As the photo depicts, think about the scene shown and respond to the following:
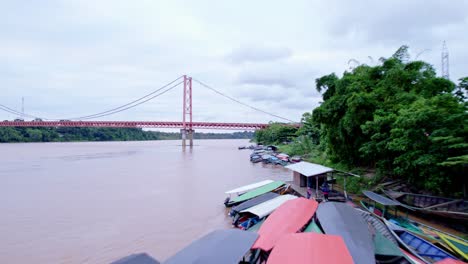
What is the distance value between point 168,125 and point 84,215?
4222 cm

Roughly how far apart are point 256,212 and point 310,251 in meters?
3.98

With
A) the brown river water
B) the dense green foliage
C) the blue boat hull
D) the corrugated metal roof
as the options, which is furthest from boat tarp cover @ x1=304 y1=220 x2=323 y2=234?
the dense green foliage

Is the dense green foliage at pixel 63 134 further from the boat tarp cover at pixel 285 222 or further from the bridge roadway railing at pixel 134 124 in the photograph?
the boat tarp cover at pixel 285 222

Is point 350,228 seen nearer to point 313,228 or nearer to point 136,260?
point 313,228

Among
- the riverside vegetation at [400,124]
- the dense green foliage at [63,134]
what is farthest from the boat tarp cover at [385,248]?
the dense green foliage at [63,134]

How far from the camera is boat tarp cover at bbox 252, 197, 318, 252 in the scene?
5174mm

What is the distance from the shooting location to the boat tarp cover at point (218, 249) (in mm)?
4062

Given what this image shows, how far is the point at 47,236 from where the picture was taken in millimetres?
7797

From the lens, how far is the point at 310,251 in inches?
154

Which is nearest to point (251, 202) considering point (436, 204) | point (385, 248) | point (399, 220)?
point (399, 220)

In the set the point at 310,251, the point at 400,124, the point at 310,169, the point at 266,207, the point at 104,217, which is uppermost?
the point at 400,124

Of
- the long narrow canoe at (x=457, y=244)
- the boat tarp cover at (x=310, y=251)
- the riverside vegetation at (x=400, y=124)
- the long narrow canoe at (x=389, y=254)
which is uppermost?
the riverside vegetation at (x=400, y=124)

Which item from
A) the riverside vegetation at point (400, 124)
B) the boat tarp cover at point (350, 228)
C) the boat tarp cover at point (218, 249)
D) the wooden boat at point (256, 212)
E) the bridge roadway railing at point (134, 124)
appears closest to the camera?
the boat tarp cover at point (218, 249)

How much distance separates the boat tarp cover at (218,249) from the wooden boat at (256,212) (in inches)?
101
